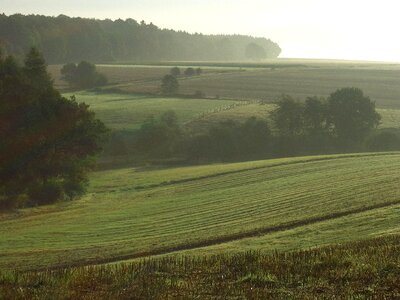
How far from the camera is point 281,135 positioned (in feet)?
281

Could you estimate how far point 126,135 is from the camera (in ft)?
279

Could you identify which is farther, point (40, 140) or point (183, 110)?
point (183, 110)

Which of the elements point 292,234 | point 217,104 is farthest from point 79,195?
point 217,104

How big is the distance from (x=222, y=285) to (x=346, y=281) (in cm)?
283

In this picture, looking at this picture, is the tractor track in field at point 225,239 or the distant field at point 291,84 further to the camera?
the distant field at point 291,84

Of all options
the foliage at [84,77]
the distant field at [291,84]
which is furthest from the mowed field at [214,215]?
the foliage at [84,77]

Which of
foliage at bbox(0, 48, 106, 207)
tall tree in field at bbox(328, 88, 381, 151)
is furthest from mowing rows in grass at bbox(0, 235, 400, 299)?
tall tree in field at bbox(328, 88, 381, 151)

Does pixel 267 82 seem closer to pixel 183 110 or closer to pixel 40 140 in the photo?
pixel 183 110

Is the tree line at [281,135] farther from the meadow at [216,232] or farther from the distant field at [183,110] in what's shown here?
the meadow at [216,232]

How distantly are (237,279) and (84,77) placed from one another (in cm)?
11926

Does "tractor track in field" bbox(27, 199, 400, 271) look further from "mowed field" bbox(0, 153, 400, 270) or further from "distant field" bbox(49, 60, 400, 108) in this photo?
"distant field" bbox(49, 60, 400, 108)

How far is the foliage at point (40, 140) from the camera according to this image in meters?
52.9

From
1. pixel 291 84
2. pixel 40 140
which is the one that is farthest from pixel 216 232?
pixel 291 84

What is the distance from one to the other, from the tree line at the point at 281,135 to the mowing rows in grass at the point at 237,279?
6278cm
